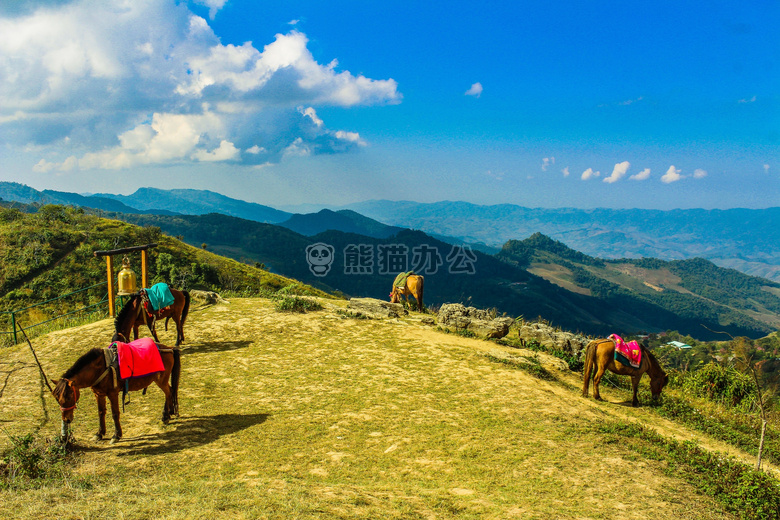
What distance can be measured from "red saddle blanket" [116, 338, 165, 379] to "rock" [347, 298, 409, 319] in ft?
32.2

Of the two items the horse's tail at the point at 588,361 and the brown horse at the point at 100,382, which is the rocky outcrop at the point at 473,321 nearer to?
the horse's tail at the point at 588,361

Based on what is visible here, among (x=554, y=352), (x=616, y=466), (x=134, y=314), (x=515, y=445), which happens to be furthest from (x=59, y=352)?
(x=554, y=352)

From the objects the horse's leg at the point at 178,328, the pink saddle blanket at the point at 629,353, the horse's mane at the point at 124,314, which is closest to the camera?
the pink saddle blanket at the point at 629,353

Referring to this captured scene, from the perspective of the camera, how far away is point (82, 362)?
263 inches

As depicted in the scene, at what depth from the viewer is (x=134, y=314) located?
10.5 meters

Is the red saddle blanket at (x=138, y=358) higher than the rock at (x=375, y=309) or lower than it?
higher

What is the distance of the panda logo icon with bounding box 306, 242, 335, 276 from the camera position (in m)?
129

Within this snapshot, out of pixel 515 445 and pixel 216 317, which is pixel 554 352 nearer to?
pixel 515 445

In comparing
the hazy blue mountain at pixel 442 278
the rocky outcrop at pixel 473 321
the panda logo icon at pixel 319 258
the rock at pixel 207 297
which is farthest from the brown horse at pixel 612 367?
the panda logo icon at pixel 319 258

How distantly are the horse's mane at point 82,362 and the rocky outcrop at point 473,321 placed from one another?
11.5m

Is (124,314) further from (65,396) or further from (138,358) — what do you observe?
(65,396)

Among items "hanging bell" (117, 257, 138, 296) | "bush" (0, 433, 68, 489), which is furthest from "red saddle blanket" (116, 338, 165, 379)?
"hanging bell" (117, 257, 138, 296)

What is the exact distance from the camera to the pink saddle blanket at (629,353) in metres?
9.74

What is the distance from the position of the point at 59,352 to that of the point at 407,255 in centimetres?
14873
